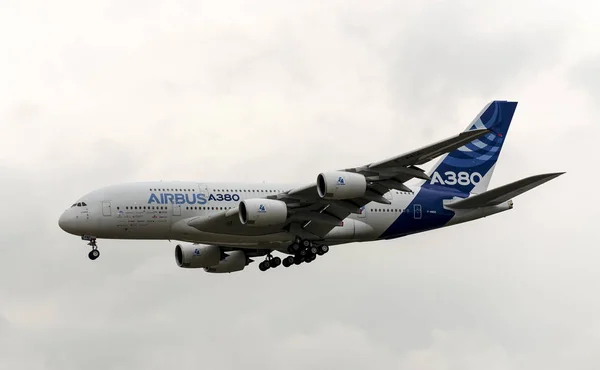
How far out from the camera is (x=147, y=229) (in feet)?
180

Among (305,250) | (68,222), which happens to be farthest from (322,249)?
(68,222)

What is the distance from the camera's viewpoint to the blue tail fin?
2422 inches

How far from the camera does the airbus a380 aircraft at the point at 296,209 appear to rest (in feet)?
171

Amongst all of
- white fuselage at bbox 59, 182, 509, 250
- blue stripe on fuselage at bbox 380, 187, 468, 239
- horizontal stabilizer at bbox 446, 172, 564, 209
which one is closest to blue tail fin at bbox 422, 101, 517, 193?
blue stripe on fuselage at bbox 380, 187, 468, 239

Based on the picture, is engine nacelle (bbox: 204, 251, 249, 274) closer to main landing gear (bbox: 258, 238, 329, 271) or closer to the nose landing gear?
the nose landing gear

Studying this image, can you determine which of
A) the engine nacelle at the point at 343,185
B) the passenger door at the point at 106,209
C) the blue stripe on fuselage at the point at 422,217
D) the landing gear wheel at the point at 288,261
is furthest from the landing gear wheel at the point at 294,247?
the passenger door at the point at 106,209

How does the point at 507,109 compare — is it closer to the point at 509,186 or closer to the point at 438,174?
the point at 438,174

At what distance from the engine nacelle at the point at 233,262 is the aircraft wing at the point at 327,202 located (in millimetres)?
6881

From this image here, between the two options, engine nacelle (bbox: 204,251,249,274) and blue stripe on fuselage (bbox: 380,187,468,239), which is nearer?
blue stripe on fuselage (bbox: 380,187,468,239)

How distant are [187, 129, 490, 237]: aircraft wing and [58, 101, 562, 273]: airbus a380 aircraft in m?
0.04

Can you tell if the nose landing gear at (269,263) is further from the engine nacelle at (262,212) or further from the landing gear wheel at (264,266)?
the engine nacelle at (262,212)

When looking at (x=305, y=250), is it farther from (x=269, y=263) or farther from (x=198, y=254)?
(x=198, y=254)

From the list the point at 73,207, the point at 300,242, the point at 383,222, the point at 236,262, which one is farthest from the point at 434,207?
the point at 73,207

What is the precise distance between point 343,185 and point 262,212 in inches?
155
